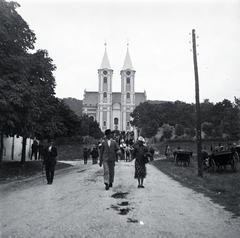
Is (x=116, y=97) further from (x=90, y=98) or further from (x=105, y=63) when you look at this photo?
(x=105, y=63)

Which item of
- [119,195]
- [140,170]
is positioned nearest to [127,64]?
[140,170]

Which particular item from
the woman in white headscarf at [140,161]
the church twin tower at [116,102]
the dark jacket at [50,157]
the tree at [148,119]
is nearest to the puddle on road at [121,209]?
the woman in white headscarf at [140,161]

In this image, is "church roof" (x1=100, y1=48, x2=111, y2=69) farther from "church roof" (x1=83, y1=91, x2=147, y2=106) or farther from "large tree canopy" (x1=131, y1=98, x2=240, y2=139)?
"large tree canopy" (x1=131, y1=98, x2=240, y2=139)

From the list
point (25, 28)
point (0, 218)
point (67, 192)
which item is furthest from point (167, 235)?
point (25, 28)

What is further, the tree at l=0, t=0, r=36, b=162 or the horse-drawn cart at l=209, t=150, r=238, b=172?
the horse-drawn cart at l=209, t=150, r=238, b=172

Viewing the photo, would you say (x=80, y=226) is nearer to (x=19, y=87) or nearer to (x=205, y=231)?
(x=205, y=231)

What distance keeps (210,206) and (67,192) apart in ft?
12.4

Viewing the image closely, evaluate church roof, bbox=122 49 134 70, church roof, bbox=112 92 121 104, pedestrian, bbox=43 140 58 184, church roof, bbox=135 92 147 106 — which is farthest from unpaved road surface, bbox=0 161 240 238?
church roof, bbox=135 92 147 106

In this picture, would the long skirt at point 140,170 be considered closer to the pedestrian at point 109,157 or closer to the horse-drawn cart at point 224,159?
the pedestrian at point 109,157

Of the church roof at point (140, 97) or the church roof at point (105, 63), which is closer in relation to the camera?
the church roof at point (105, 63)

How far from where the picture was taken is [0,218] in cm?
519

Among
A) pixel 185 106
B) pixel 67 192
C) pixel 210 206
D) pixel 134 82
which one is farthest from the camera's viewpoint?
pixel 134 82

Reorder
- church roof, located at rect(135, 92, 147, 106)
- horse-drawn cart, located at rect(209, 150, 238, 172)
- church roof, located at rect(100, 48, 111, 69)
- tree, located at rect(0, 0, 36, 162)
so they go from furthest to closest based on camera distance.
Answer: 1. church roof, located at rect(135, 92, 147, 106)
2. church roof, located at rect(100, 48, 111, 69)
3. horse-drawn cart, located at rect(209, 150, 238, 172)
4. tree, located at rect(0, 0, 36, 162)

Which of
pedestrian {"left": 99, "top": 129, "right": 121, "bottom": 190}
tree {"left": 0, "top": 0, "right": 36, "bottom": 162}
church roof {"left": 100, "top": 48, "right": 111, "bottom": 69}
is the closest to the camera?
pedestrian {"left": 99, "top": 129, "right": 121, "bottom": 190}
